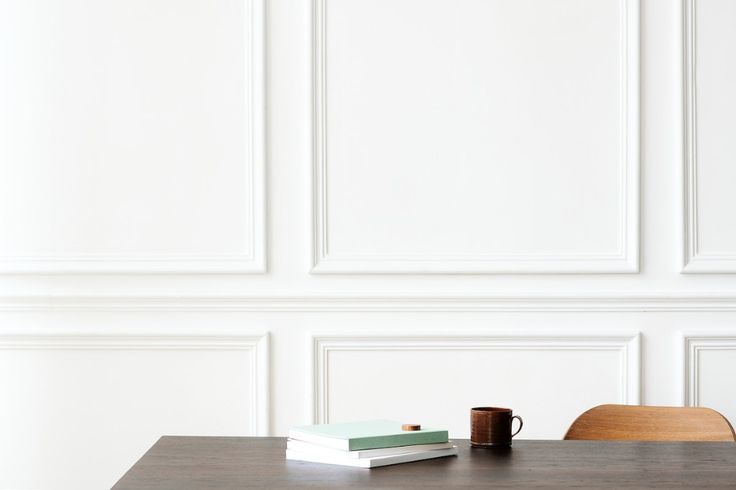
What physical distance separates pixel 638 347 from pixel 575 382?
229 mm

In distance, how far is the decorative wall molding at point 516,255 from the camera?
2994 millimetres

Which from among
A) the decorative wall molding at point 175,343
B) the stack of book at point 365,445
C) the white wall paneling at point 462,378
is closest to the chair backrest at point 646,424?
the white wall paneling at point 462,378

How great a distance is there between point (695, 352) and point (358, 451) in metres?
1.70

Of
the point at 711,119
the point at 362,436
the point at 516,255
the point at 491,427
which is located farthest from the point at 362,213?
the point at 362,436

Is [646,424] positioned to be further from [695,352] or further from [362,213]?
[362,213]

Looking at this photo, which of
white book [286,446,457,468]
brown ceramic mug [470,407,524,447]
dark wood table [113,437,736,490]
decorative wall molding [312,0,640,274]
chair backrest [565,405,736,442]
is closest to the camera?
dark wood table [113,437,736,490]

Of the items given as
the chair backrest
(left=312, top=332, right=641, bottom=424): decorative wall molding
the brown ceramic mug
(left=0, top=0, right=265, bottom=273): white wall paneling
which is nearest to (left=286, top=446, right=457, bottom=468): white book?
the brown ceramic mug

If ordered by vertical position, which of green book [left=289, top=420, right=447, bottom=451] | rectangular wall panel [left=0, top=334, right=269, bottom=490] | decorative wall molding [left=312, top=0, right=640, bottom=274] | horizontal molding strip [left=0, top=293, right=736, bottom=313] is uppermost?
decorative wall molding [left=312, top=0, right=640, bottom=274]

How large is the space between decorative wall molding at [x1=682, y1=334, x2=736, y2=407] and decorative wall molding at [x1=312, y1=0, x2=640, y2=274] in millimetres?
303

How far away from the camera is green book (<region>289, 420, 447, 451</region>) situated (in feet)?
5.56

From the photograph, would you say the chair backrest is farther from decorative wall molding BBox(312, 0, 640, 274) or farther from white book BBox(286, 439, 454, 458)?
A: white book BBox(286, 439, 454, 458)

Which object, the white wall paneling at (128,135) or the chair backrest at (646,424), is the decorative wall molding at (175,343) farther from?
the chair backrest at (646,424)

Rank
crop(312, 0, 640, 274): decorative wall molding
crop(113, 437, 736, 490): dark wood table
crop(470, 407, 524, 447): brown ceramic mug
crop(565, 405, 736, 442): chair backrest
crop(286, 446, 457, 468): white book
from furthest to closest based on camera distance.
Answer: crop(312, 0, 640, 274): decorative wall molding < crop(565, 405, 736, 442): chair backrest < crop(470, 407, 524, 447): brown ceramic mug < crop(286, 446, 457, 468): white book < crop(113, 437, 736, 490): dark wood table

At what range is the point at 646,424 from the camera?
2518 millimetres
